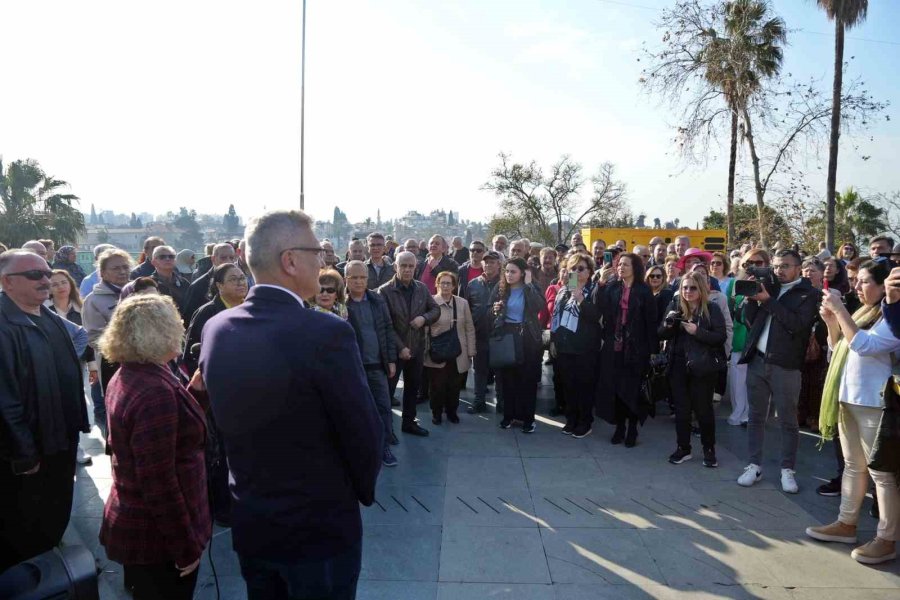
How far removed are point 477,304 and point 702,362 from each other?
8.52 feet

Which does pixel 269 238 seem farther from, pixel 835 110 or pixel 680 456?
pixel 835 110

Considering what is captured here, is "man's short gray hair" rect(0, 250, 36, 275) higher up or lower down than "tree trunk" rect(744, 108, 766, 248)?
lower down

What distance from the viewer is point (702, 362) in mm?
5117

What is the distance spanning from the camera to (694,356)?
203 inches

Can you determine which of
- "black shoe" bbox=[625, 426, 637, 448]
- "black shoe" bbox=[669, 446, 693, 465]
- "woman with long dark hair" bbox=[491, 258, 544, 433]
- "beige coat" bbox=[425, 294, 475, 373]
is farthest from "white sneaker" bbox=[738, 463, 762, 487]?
"beige coat" bbox=[425, 294, 475, 373]

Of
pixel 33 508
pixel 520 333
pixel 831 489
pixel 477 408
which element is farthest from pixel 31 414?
pixel 831 489

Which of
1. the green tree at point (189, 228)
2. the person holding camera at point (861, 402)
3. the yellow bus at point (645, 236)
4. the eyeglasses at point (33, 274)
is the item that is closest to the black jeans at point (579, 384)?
the person holding camera at point (861, 402)

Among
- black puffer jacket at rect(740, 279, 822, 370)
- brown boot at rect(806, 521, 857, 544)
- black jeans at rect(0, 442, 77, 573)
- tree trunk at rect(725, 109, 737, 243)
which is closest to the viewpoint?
black jeans at rect(0, 442, 77, 573)

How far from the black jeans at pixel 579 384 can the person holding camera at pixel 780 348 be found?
159cm

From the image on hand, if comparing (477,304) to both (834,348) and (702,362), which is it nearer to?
(702,362)

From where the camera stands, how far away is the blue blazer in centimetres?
167

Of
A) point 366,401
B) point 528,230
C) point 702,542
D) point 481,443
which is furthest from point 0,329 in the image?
point 528,230

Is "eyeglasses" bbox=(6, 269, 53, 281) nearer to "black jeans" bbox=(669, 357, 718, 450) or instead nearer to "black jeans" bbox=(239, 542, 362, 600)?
"black jeans" bbox=(239, 542, 362, 600)

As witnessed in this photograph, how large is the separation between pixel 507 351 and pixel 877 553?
3.44 meters
